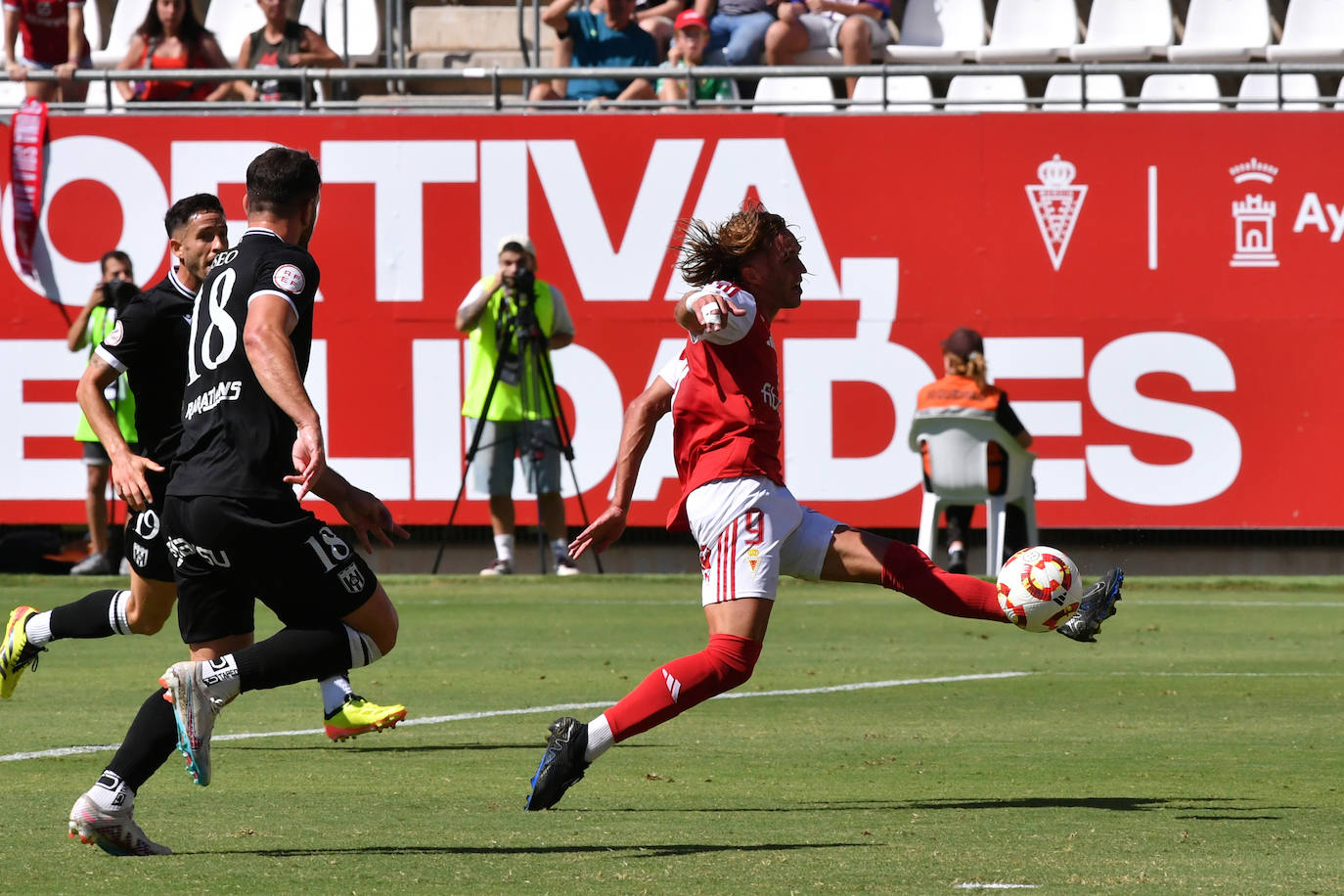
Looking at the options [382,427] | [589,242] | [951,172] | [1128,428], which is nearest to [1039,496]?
[1128,428]

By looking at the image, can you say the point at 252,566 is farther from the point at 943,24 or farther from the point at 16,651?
the point at 943,24

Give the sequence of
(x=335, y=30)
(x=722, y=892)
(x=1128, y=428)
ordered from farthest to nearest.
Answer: (x=335, y=30) → (x=1128, y=428) → (x=722, y=892)

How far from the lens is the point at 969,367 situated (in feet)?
50.7

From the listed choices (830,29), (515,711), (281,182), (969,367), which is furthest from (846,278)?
(281,182)

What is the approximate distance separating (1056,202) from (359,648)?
11927 millimetres

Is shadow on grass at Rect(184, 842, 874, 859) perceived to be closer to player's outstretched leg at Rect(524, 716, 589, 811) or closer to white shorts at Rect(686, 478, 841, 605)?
player's outstretched leg at Rect(524, 716, 589, 811)

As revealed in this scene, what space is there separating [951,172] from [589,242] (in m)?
3.17

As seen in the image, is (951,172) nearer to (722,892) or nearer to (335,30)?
(335,30)

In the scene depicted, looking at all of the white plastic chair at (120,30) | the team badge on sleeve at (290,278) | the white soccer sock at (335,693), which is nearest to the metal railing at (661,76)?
the white plastic chair at (120,30)

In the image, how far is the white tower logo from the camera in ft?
54.3

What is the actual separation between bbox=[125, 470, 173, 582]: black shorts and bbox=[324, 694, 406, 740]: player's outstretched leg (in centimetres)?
87

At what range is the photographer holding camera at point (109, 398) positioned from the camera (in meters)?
15.6

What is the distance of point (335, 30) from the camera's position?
21078mm

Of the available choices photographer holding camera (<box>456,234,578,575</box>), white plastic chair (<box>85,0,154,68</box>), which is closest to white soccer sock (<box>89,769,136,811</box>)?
photographer holding camera (<box>456,234,578,575</box>)
